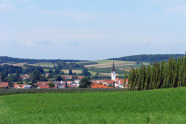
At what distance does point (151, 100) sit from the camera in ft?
83.3

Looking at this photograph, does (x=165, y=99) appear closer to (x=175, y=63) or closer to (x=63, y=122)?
(x=63, y=122)

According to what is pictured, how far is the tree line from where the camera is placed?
44938mm

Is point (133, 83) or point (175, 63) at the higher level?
point (175, 63)

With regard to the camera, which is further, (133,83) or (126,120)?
(133,83)

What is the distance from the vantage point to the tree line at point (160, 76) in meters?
44.9

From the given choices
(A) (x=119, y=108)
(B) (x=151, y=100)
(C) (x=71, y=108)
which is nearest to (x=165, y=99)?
(B) (x=151, y=100)

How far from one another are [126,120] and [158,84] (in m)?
32.5

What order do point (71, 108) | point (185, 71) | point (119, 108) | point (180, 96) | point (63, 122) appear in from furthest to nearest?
point (185, 71) → point (180, 96) → point (71, 108) → point (119, 108) → point (63, 122)

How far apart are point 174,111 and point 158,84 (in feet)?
88.1

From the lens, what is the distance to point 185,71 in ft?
145

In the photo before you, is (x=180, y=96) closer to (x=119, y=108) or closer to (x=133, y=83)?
(x=119, y=108)

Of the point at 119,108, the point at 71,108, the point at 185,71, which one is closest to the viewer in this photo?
the point at 119,108

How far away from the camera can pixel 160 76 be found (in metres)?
46.4

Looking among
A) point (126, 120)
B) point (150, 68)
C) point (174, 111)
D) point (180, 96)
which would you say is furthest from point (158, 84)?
point (126, 120)
